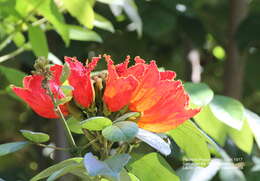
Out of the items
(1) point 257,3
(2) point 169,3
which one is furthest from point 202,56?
(2) point 169,3

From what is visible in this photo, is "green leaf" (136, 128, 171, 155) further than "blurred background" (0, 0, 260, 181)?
No

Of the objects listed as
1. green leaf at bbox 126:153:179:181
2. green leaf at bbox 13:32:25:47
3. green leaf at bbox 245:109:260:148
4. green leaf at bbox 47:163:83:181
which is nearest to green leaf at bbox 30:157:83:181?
green leaf at bbox 47:163:83:181

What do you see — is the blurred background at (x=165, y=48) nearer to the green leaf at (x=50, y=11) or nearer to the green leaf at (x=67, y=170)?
the green leaf at (x=50, y=11)

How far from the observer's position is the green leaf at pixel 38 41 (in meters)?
1.12

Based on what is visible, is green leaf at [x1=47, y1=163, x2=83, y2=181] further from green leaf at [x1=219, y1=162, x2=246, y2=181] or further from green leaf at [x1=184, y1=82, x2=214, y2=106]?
green leaf at [x1=219, y1=162, x2=246, y2=181]

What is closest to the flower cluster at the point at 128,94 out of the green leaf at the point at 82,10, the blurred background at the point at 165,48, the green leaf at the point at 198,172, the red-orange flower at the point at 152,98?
the red-orange flower at the point at 152,98

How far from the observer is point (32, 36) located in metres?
1.13

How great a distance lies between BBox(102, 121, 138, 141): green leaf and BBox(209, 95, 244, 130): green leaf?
33cm

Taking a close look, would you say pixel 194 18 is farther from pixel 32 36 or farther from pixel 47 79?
pixel 47 79

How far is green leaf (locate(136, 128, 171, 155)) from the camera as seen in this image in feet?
2.22

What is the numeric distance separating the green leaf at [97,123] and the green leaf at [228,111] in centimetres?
32

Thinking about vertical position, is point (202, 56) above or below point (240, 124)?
below

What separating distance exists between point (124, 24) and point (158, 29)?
163 millimetres

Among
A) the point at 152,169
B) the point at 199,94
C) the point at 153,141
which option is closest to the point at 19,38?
the point at 199,94
